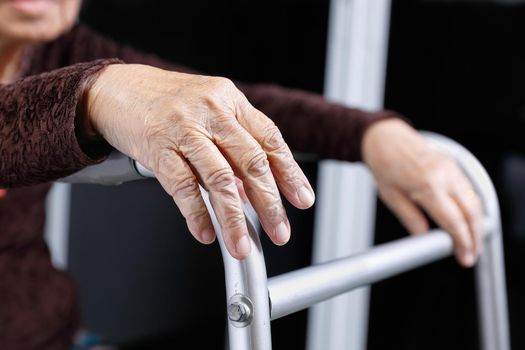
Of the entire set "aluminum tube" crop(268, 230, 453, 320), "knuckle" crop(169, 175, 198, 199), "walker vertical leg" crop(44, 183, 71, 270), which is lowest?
"walker vertical leg" crop(44, 183, 71, 270)

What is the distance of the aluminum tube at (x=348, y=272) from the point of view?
1.61 feet

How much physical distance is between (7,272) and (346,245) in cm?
88

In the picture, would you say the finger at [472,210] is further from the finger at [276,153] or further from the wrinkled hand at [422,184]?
the finger at [276,153]

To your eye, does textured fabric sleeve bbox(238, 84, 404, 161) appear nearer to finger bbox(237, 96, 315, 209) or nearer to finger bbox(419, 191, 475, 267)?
finger bbox(419, 191, 475, 267)

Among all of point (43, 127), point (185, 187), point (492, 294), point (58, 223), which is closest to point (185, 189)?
point (185, 187)

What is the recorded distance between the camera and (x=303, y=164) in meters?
1.54

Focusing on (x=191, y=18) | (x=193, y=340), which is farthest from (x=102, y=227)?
(x=191, y=18)

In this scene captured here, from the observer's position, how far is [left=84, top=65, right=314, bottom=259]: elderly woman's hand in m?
0.42

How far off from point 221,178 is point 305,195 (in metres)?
0.07

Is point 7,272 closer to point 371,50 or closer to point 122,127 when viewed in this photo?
point 122,127

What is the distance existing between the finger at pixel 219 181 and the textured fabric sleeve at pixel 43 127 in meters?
0.09

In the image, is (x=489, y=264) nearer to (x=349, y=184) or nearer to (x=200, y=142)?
(x=200, y=142)

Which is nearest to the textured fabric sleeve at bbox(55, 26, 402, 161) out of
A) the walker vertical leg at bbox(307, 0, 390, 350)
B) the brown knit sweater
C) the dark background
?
the brown knit sweater

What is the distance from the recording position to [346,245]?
1.57 metres
